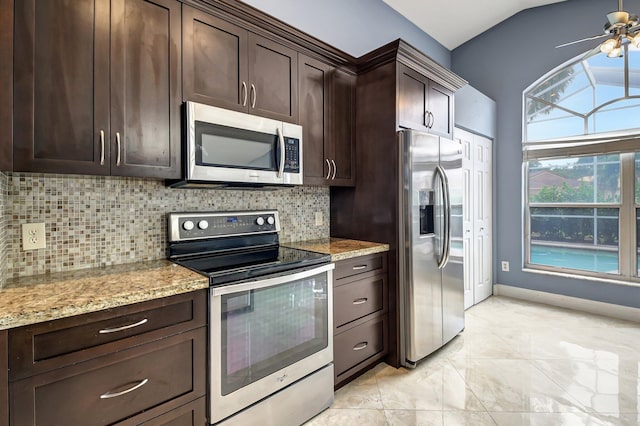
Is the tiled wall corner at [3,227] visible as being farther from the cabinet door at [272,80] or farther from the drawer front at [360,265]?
the drawer front at [360,265]

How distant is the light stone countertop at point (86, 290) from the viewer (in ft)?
3.39

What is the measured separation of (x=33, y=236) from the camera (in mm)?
1487

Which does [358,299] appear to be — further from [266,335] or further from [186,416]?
[186,416]

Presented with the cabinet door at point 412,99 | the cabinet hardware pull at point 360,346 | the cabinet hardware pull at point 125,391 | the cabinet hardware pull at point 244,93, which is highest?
the cabinet door at point 412,99

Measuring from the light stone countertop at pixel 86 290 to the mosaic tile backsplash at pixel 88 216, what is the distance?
0.29 feet

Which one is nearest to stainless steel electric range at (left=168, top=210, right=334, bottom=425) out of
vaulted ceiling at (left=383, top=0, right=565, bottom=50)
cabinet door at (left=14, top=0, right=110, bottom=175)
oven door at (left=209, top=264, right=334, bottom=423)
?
oven door at (left=209, top=264, right=334, bottom=423)

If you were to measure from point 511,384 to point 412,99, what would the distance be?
7.20ft

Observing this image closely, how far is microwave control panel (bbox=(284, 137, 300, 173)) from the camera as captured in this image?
6.79 ft

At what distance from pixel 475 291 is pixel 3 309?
4.17m

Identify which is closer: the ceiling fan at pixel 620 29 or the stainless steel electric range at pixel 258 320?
the stainless steel electric range at pixel 258 320

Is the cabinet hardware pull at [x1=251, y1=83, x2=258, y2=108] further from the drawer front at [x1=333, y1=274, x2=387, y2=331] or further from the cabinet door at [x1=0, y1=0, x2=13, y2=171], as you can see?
the drawer front at [x1=333, y1=274, x2=387, y2=331]

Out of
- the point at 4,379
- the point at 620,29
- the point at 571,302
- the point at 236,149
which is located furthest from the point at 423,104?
the point at 571,302

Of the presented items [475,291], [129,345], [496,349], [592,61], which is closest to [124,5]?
[129,345]

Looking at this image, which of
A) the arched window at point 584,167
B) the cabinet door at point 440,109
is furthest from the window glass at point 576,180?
the cabinet door at point 440,109
